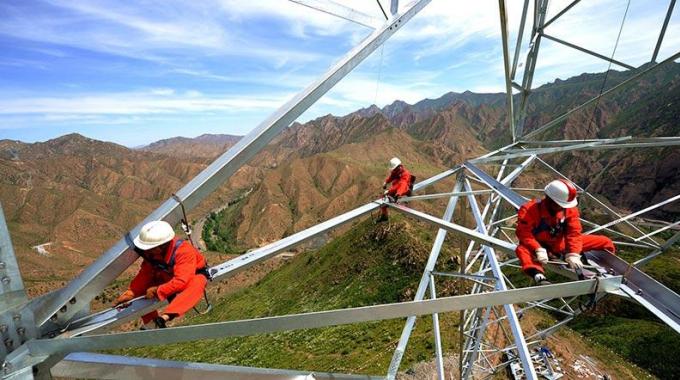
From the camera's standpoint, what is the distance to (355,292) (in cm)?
4506

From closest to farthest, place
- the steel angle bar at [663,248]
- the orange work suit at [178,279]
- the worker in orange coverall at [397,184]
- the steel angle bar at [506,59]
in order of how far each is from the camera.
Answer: the orange work suit at [178,279] < the steel angle bar at [663,248] < the steel angle bar at [506,59] < the worker in orange coverall at [397,184]

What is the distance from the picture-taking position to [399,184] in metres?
10.7

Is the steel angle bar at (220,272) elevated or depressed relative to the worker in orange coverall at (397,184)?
depressed

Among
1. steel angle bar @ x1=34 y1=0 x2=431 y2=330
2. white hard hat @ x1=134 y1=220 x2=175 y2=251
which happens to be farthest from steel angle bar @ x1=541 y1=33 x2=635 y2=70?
white hard hat @ x1=134 y1=220 x2=175 y2=251

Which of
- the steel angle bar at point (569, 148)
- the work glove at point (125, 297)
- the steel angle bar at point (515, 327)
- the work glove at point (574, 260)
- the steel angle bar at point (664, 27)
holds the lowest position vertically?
the steel angle bar at point (515, 327)

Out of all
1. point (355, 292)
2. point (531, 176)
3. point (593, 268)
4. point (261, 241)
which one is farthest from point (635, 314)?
point (261, 241)

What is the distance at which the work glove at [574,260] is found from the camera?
4.87 metres

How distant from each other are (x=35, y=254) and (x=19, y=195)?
260ft

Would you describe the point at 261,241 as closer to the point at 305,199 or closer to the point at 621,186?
the point at 305,199

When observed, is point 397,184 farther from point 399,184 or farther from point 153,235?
point 153,235

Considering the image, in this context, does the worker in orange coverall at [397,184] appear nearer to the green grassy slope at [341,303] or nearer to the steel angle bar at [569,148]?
the steel angle bar at [569,148]

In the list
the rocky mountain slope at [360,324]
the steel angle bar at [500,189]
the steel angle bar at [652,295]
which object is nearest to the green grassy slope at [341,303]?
the rocky mountain slope at [360,324]

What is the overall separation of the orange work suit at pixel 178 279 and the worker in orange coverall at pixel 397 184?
575cm

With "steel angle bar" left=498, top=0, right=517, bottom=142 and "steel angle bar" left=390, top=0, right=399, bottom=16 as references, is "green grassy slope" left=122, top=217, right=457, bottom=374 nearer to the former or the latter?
"steel angle bar" left=498, top=0, right=517, bottom=142
